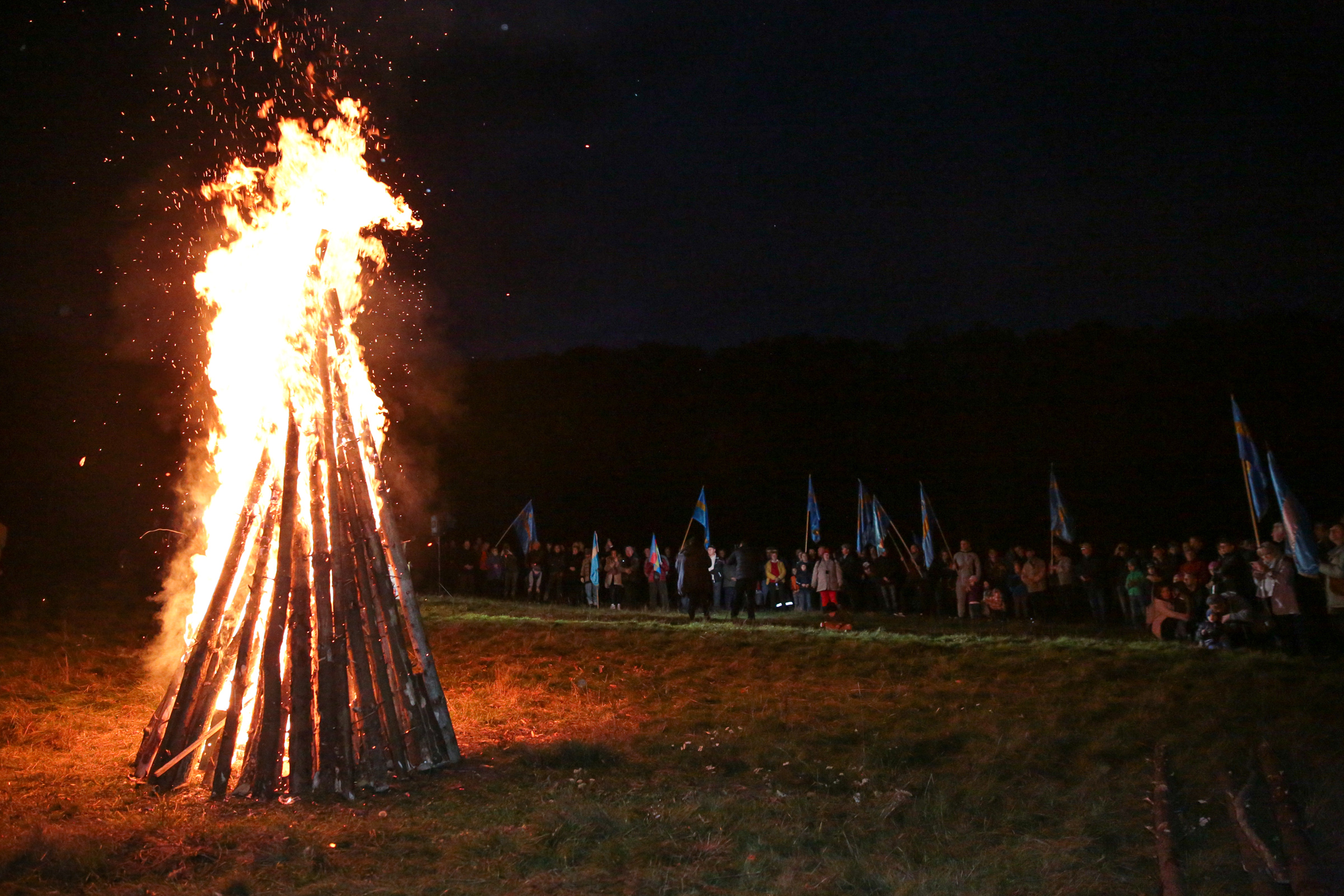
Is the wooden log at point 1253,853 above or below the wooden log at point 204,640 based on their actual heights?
below

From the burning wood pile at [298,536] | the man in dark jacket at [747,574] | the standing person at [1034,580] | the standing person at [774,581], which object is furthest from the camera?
the standing person at [774,581]

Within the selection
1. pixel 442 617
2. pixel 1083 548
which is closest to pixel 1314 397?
pixel 1083 548

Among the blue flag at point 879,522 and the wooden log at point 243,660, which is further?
the blue flag at point 879,522

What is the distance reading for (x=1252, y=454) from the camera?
16.5 meters

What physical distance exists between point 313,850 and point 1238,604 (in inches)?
492

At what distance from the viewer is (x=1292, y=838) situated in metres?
6.62

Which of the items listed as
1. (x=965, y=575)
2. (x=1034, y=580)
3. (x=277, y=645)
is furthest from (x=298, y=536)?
(x=965, y=575)

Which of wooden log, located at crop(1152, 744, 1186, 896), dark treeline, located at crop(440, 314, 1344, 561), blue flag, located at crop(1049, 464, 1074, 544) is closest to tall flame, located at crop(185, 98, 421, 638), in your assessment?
wooden log, located at crop(1152, 744, 1186, 896)

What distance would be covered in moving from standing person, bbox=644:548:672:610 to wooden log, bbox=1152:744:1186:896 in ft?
54.9

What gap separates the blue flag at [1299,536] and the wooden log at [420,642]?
1162cm

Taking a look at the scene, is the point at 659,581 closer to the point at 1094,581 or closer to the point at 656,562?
the point at 656,562

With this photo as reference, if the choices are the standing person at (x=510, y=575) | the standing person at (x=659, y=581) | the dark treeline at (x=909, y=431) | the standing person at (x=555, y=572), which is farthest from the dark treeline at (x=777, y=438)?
the standing person at (x=659, y=581)

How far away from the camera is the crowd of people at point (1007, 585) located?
13922 millimetres

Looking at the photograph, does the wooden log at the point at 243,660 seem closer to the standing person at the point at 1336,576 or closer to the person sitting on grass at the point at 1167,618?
the standing person at the point at 1336,576
